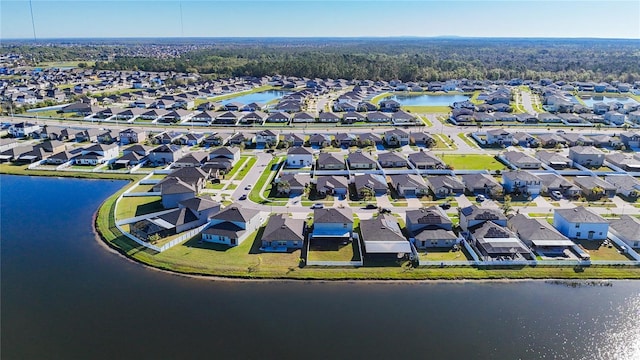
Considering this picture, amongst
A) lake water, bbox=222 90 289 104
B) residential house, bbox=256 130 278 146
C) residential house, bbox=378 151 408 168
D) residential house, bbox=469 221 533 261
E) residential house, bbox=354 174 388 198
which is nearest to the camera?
residential house, bbox=469 221 533 261

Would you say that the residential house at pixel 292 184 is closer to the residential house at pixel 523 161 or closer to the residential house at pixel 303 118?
the residential house at pixel 523 161

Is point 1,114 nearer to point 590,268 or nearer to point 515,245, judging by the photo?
point 515,245

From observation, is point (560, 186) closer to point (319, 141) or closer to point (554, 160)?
point (554, 160)

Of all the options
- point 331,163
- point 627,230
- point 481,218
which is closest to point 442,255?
point 481,218

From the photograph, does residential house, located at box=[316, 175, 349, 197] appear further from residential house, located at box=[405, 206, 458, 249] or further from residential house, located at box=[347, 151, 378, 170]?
residential house, located at box=[405, 206, 458, 249]

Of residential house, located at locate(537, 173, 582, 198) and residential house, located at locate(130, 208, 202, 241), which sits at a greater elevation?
residential house, located at locate(537, 173, 582, 198)

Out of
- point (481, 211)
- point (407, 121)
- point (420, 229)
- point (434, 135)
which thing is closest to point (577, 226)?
point (481, 211)

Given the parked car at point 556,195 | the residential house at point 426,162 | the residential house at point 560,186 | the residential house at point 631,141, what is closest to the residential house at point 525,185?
the residential house at point 560,186

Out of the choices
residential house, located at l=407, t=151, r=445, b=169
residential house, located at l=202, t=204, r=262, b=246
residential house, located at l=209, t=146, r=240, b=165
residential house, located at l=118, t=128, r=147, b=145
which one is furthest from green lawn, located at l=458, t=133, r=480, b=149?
residential house, located at l=118, t=128, r=147, b=145
